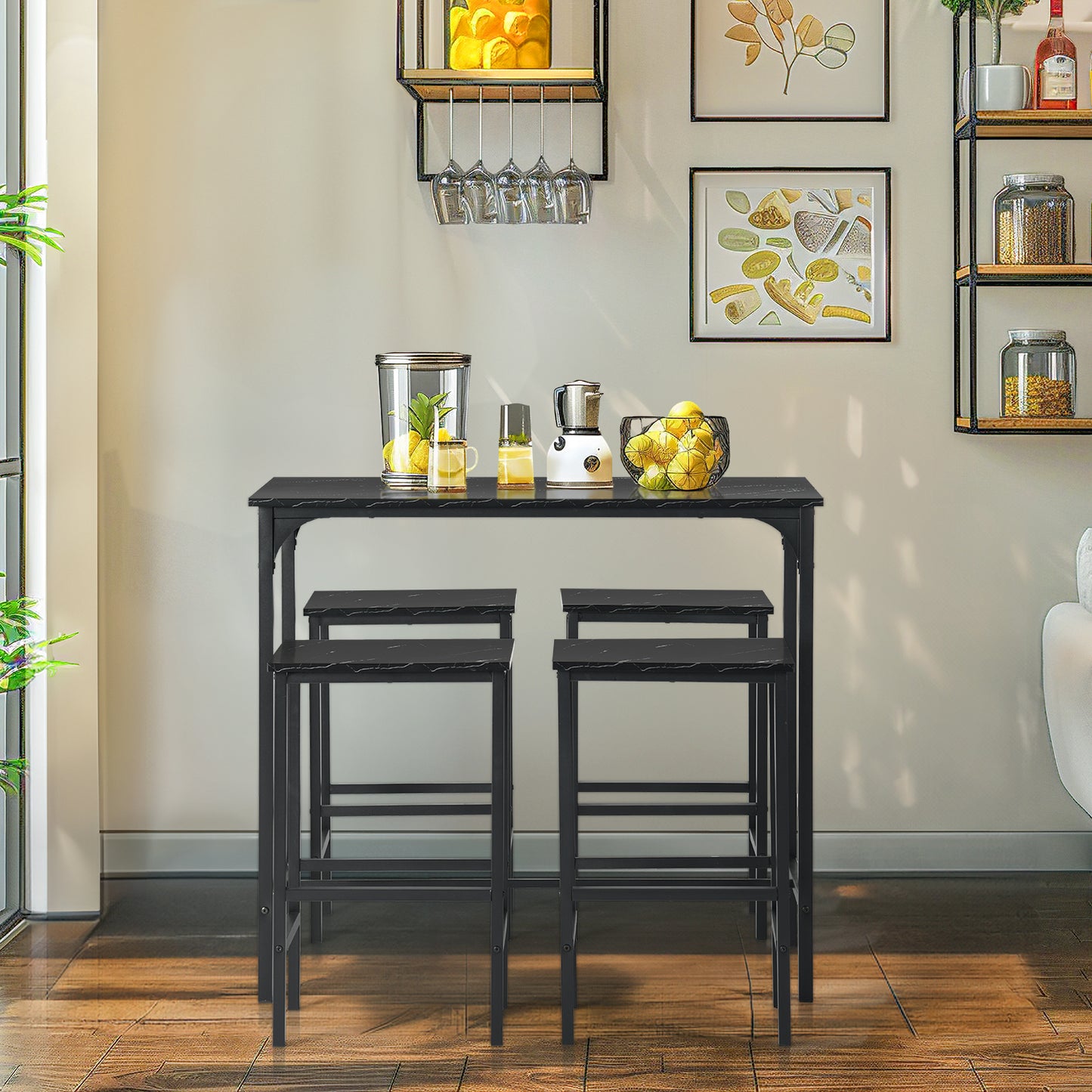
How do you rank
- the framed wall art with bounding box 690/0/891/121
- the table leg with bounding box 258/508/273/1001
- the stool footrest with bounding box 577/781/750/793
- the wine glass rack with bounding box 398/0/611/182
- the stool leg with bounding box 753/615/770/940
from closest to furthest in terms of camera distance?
the table leg with bounding box 258/508/273/1001 → the stool leg with bounding box 753/615/770/940 → the stool footrest with bounding box 577/781/750/793 → the wine glass rack with bounding box 398/0/611/182 → the framed wall art with bounding box 690/0/891/121

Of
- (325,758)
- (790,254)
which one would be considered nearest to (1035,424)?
(790,254)

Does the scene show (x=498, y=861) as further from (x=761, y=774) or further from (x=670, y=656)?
(x=761, y=774)

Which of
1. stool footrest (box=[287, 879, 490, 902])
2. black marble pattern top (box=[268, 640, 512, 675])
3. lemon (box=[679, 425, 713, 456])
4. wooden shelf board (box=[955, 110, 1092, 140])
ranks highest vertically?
wooden shelf board (box=[955, 110, 1092, 140])

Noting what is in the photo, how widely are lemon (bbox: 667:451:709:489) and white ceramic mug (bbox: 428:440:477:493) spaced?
0.41 meters

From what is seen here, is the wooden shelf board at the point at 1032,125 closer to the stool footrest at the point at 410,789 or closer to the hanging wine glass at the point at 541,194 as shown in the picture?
the hanging wine glass at the point at 541,194

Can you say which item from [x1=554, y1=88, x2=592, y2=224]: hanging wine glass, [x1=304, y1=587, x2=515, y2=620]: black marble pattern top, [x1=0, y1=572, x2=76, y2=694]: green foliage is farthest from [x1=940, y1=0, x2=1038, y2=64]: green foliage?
[x1=0, y1=572, x2=76, y2=694]: green foliage

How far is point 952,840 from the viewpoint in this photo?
3.43 metres

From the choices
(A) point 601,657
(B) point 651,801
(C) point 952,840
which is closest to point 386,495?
(A) point 601,657

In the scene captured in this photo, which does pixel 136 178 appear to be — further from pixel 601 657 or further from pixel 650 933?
pixel 650 933

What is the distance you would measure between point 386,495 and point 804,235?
143cm

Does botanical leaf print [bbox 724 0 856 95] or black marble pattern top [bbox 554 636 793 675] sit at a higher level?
botanical leaf print [bbox 724 0 856 95]

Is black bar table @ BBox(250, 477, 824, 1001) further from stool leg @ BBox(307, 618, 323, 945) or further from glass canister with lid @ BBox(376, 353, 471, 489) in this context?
stool leg @ BBox(307, 618, 323, 945)

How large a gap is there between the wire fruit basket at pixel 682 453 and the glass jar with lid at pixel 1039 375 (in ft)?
3.25

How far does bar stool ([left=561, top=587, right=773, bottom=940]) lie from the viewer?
285cm
